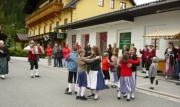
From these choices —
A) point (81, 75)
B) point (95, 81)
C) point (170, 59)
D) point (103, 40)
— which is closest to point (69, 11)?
point (103, 40)

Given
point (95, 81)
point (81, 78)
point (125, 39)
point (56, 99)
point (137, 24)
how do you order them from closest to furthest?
point (56, 99)
point (95, 81)
point (81, 78)
point (137, 24)
point (125, 39)

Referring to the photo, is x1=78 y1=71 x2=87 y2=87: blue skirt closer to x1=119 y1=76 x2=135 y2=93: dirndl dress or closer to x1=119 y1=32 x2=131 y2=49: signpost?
x1=119 y1=76 x2=135 y2=93: dirndl dress

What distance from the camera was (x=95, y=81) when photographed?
26.3ft

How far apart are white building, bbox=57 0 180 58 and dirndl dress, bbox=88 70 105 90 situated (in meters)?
6.56

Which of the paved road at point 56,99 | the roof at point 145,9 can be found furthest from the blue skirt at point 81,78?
the roof at point 145,9

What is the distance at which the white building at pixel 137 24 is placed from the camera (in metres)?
14.3

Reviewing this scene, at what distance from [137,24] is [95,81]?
10.4 meters

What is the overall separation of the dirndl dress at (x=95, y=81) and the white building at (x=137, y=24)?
258 inches

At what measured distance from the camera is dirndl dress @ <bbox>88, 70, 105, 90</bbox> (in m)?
8.02

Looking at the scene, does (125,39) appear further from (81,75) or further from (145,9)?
(81,75)

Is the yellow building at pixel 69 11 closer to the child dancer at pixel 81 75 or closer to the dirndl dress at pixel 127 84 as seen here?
the child dancer at pixel 81 75

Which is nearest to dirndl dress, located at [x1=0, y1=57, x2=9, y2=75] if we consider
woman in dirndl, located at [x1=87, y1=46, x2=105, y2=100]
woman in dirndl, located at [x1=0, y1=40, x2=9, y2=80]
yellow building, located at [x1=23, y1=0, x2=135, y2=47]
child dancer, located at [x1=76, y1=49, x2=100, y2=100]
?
woman in dirndl, located at [x1=0, y1=40, x2=9, y2=80]

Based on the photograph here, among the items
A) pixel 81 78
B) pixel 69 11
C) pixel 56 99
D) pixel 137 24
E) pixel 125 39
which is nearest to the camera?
pixel 56 99

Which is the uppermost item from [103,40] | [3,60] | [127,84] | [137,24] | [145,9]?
[145,9]
